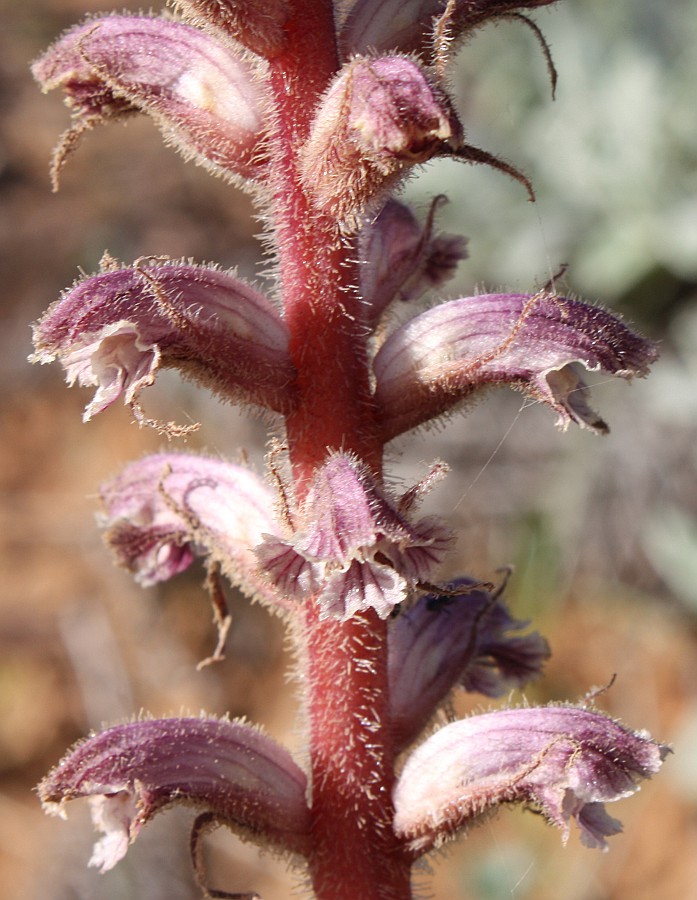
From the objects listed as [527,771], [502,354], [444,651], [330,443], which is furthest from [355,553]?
[444,651]

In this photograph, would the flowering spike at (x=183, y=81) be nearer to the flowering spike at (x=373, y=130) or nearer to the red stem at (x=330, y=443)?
the red stem at (x=330, y=443)

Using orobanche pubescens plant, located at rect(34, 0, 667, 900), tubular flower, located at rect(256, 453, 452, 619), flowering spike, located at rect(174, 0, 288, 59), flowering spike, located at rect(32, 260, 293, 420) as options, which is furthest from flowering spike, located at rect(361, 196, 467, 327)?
tubular flower, located at rect(256, 453, 452, 619)

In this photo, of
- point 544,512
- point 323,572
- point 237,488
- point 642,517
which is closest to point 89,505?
point 544,512

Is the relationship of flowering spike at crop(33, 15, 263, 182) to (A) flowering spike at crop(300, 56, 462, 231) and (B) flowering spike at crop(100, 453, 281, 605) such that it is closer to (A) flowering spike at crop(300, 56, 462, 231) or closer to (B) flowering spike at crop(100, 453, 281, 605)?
(A) flowering spike at crop(300, 56, 462, 231)

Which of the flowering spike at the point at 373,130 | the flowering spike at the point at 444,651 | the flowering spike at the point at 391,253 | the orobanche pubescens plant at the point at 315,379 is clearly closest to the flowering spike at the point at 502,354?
the orobanche pubescens plant at the point at 315,379

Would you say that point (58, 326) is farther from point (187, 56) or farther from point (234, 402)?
point (187, 56)

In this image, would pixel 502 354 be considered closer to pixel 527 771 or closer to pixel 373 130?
pixel 373 130
